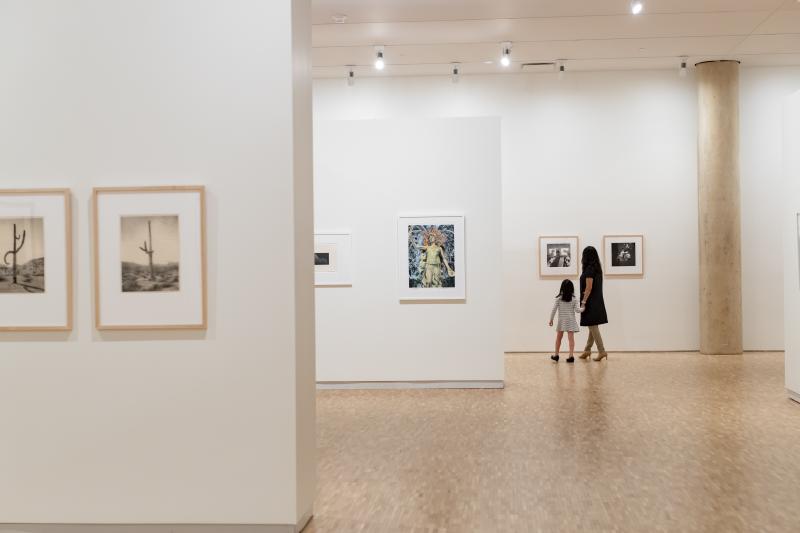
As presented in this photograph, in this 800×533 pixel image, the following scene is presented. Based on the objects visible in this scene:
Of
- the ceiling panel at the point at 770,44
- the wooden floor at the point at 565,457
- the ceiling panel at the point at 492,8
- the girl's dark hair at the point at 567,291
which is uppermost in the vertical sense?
the ceiling panel at the point at 770,44

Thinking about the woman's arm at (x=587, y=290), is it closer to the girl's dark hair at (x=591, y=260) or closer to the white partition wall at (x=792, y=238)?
the girl's dark hair at (x=591, y=260)

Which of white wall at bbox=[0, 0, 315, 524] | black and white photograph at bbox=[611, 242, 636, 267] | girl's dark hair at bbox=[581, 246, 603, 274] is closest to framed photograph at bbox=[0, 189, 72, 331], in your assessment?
white wall at bbox=[0, 0, 315, 524]

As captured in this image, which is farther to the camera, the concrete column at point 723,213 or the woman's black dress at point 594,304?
the concrete column at point 723,213

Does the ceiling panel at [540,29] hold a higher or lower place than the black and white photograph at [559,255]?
higher

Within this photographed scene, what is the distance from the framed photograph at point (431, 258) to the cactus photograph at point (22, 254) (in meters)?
9.19

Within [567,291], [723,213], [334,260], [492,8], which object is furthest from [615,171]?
[334,260]

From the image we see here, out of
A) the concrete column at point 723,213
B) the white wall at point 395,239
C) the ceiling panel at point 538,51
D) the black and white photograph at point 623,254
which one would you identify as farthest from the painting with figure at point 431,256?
the concrete column at point 723,213

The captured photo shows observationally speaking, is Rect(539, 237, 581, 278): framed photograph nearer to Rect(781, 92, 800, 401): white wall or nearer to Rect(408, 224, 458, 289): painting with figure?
Rect(408, 224, 458, 289): painting with figure

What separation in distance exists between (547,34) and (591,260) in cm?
511

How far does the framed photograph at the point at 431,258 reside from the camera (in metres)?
16.0

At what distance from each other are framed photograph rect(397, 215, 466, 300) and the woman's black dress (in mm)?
5047

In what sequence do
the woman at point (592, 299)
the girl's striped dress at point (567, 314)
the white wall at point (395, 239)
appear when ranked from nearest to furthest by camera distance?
1. the white wall at point (395, 239)
2. the girl's striped dress at point (567, 314)
3. the woman at point (592, 299)

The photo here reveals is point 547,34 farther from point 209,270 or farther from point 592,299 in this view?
point 209,270

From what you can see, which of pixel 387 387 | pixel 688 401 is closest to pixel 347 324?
pixel 387 387
